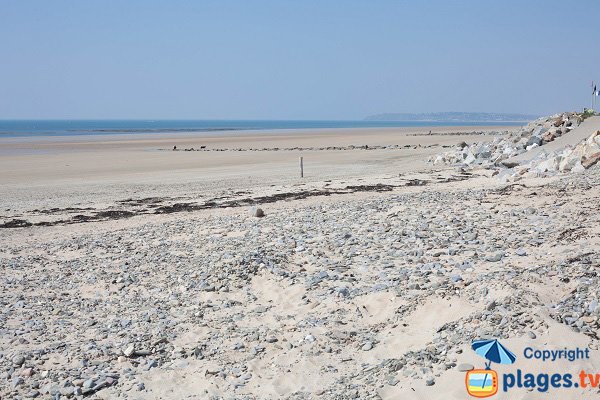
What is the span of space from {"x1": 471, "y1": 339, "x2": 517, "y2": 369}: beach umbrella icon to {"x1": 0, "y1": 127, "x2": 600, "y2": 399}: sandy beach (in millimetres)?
102

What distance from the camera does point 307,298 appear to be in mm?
8727

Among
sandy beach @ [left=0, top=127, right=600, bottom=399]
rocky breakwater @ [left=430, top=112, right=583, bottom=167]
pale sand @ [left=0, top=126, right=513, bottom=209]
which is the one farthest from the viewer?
rocky breakwater @ [left=430, top=112, right=583, bottom=167]

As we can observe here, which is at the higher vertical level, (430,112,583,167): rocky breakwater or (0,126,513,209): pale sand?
(430,112,583,167): rocky breakwater

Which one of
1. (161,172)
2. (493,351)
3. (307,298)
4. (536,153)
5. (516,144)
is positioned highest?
(516,144)

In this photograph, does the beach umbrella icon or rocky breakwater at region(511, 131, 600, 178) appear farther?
rocky breakwater at region(511, 131, 600, 178)

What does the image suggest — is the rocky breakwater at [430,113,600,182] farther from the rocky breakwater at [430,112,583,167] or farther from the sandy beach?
the sandy beach

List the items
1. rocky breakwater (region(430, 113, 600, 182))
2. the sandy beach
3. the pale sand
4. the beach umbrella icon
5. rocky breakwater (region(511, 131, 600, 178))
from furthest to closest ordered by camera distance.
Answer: the pale sand
rocky breakwater (region(430, 113, 600, 182))
rocky breakwater (region(511, 131, 600, 178))
the sandy beach
the beach umbrella icon

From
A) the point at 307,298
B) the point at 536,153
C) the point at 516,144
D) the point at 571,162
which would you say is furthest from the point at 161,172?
the point at 307,298

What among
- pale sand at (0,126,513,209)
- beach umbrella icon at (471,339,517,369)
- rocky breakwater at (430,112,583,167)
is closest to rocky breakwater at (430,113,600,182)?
rocky breakwater at (430,112,583,167)

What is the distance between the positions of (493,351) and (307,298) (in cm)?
327

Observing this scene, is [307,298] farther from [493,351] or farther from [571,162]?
[571,162]

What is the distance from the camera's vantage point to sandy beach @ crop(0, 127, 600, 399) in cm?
645

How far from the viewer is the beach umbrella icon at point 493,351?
5.84 m

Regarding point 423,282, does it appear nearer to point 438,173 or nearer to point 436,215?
point 436,215
